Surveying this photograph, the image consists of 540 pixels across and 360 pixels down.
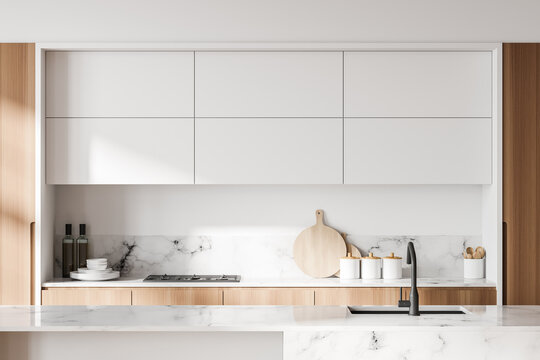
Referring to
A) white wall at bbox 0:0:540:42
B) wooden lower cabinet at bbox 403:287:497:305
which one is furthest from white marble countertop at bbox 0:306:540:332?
white wall at bbox 0:0:540:42

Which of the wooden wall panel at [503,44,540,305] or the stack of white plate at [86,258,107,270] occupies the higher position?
the wooden wall panel at [503,44,540,305]

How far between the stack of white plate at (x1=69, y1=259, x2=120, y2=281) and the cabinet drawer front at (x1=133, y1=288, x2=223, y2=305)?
0.87ft

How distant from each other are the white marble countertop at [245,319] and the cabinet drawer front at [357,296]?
112 centimetres

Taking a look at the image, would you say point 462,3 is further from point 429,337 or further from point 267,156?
point 429,337

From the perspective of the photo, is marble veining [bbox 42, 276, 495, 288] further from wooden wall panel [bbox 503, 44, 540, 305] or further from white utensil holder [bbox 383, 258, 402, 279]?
wooden wall panel [bbox 503, 44, 540, 305]

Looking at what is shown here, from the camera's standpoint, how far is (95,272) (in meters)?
3.89

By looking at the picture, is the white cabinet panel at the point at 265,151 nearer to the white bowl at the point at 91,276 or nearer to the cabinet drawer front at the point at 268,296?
the cabinet drawer front at the point at 268,296

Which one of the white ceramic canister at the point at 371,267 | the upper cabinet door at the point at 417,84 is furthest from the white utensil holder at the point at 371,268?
the upper cabinet door at the point at 417,84

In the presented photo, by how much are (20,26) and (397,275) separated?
2877 mm

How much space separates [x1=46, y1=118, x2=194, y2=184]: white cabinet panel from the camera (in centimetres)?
388

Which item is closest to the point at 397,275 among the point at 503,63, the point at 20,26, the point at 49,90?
the point at 503,63

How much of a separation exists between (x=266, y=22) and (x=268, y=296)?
5.63ft

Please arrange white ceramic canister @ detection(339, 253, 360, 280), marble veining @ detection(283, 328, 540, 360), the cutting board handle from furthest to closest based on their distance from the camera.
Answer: the cutting board handle, white ceramic canister @ detection(339, 253, 360, 280), marble veining @ detection(283, 328, 540, 360)

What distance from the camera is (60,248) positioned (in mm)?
4172
